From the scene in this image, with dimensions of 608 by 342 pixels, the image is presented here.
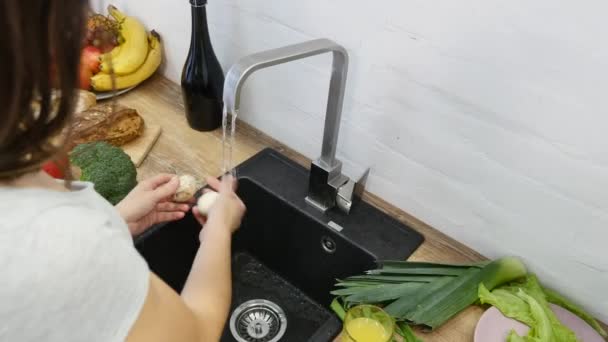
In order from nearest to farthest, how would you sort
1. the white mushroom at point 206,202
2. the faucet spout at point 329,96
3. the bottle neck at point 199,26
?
the faucet spout at point 329,96 < the white mushroom at point 206,202 < the bottle neck at point 199,26

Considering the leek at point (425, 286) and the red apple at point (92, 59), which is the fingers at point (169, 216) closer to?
the leek at point (425, 286)

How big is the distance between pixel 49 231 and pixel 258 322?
0.64 metres

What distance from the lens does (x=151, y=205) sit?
0.81m

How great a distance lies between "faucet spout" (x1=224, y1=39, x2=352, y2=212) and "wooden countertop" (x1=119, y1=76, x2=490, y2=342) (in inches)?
4.4

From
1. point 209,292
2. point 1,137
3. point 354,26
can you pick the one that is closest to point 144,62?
point 354,26

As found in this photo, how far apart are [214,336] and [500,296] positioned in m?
0.47

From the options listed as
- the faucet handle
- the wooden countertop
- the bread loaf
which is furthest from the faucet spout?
the bread loaf

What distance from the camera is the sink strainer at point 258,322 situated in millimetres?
939

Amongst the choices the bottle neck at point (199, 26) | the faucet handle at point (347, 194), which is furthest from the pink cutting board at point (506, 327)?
the bottle neck at point (199, 26)

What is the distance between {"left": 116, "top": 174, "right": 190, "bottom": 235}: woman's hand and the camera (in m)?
0.79

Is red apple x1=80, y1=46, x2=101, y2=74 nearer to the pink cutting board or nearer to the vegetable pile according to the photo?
the vegetable pile

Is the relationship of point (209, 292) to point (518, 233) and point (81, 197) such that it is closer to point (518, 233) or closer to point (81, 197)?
point (81, 197)

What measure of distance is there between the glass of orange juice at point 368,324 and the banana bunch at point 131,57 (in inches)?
32.0

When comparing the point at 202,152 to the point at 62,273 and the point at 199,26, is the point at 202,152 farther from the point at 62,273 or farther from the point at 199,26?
the point at 62,273
